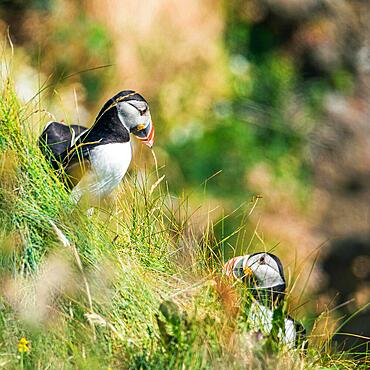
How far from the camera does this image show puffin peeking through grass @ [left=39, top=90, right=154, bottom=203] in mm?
3273

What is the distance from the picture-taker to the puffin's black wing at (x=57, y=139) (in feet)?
11.2

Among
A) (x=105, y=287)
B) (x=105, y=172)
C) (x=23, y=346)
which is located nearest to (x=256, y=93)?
(x=105, y=172)

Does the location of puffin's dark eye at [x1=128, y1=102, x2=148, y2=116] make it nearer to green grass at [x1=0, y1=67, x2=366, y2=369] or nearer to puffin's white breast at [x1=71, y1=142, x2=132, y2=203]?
puffin's white breast at [x1=71, y1=142, x2=132, y2=203]

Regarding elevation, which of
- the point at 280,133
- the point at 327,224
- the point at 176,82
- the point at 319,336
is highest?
the point at 319,336

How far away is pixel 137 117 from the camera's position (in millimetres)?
3352

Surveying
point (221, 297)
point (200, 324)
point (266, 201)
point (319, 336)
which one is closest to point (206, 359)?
point (200, 324)

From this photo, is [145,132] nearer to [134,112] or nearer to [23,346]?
[134,112]

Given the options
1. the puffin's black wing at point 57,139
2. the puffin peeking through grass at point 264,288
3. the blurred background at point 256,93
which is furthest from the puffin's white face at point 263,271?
the blurred background at point 256,93

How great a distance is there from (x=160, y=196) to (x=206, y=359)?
71 centimetres

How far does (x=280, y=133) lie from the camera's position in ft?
34.0

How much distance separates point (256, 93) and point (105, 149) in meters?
7.37

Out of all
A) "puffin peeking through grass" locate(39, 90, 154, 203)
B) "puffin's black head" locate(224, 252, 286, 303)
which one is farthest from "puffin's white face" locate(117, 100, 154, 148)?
"puffin's black head" locate(224, 252, 286, 303)

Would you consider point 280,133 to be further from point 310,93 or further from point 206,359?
point 206,359

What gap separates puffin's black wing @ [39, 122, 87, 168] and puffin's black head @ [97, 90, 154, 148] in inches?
7.2
